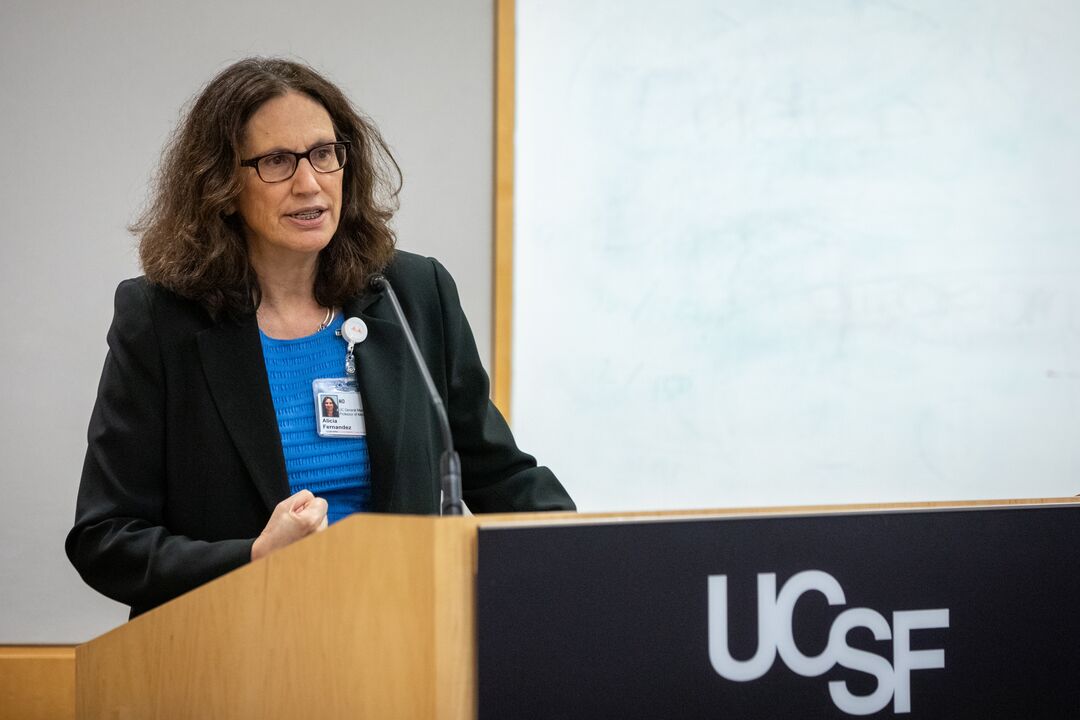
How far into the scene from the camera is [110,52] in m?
2.97

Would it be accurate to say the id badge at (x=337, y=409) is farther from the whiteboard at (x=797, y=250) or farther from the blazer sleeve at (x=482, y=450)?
the whiteboard at (x=797, y=250)

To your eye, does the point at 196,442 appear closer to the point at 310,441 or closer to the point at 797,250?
the point at 310,441

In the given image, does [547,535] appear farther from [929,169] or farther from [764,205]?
[929,169]

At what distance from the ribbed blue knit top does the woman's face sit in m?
0.17

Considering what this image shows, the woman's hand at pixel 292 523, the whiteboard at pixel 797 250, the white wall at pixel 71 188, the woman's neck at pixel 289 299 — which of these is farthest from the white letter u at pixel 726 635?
the white wall at pixel 71 188

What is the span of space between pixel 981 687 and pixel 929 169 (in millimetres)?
2402

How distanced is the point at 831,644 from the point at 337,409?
0.91m

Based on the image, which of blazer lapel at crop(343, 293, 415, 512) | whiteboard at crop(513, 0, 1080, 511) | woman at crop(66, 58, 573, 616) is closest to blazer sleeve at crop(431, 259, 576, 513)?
woman at crop(66, 58, 573, 616)

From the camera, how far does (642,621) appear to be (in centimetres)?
108

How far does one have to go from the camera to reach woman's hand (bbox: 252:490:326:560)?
52.4 inches

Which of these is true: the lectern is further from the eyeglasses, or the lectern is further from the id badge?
the eyeglasses

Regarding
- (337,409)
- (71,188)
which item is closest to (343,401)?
(337,409)

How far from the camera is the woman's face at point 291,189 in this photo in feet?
5.81

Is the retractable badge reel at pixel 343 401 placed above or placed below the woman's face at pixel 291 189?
below
